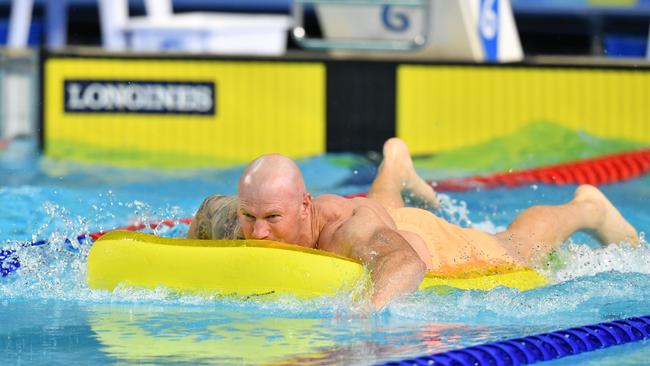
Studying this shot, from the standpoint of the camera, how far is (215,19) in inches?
425

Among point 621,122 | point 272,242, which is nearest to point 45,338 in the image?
point 272,242

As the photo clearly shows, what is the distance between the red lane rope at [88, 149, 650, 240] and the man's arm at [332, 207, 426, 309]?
320 centimetres

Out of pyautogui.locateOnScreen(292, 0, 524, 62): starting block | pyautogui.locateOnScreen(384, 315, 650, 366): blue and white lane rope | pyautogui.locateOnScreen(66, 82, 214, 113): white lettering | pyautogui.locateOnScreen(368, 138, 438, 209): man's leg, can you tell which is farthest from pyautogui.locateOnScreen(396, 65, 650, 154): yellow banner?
pyautogui.locateOnScreen(384, 315, 650, 366): blue and white lane rope

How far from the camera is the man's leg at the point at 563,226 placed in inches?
186

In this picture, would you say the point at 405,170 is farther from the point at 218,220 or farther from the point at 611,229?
the point at 218,220

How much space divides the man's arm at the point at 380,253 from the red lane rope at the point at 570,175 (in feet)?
10.5

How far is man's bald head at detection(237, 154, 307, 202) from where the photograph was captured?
3.65 meters

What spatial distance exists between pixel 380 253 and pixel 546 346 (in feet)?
2.07

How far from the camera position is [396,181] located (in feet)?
17.0

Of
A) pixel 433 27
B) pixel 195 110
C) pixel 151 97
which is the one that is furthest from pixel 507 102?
pixel 151 97

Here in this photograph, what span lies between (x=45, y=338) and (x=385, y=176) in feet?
6.80

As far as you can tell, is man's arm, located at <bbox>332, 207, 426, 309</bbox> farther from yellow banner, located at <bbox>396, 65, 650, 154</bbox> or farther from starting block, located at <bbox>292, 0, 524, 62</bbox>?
starting block, located at <bbox>292, 0, 524, 62</bbox>

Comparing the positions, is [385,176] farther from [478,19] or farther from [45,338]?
[478,19]

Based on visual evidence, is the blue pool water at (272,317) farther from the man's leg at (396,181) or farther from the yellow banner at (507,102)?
the yellow banner at (507,102)
